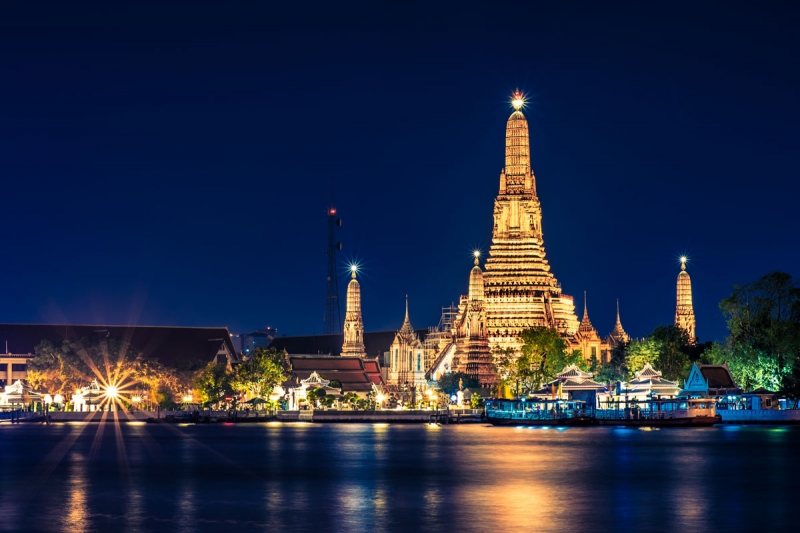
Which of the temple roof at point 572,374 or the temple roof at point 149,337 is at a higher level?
the temple roof at point 149,337

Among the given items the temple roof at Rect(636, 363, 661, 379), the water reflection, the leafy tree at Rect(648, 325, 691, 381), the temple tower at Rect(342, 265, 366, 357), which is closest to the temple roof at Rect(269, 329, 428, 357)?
the temple tower at Rect(342, 265, 366, 357)

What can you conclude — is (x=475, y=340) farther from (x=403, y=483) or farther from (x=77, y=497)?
(x=77, y=497)

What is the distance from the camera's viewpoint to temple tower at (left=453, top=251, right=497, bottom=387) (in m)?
135

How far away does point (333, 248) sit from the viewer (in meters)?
169

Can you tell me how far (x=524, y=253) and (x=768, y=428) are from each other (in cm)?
4462

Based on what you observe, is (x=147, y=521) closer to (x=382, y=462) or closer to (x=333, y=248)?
(x=382, y=462)

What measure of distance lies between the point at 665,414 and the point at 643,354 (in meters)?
12.3

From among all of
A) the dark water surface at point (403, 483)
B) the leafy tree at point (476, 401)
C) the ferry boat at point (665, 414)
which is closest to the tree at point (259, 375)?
the leafy tree at point (476, 401)

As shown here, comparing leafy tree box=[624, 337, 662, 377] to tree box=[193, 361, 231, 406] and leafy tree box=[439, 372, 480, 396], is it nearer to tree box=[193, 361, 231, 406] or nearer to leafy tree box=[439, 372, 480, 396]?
leafy tree box=[439, 372, 480, 396]

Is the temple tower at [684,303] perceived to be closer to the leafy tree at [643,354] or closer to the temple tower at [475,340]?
the temple tower at [475,340]

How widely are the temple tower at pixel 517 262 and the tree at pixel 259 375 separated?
23.6 metres

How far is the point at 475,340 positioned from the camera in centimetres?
13550

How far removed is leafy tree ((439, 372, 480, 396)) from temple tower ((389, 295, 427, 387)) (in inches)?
334

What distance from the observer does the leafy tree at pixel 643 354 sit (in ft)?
377
